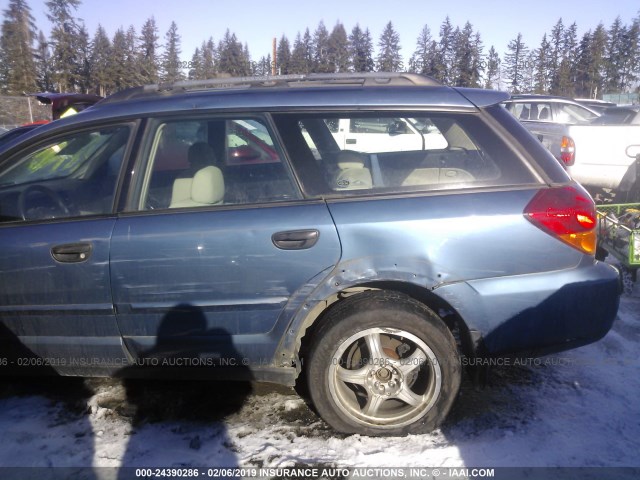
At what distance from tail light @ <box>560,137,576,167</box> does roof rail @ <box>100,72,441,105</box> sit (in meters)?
6.06

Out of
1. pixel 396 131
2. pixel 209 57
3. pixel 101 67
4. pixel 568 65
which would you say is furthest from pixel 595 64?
pixel 396 131

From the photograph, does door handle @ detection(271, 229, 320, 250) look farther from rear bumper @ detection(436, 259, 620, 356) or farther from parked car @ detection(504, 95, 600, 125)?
parked car @ detection(504, 95, 600, 125)

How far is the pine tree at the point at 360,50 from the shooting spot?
151 feet

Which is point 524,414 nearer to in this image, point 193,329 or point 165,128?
point 193,329

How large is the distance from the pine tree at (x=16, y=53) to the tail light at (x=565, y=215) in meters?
46.2

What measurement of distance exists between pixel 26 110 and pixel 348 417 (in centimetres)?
2575

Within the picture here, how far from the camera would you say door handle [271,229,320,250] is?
2.50 m

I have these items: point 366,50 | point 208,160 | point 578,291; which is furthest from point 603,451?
point 366,50

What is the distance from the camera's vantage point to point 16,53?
133 ft

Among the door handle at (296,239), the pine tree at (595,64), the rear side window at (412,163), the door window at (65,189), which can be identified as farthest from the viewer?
the pine tree at (595,64)

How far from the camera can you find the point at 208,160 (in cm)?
288

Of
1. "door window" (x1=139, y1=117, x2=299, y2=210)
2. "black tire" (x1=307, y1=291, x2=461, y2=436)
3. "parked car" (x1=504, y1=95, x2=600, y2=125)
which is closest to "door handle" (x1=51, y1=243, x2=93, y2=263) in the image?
"door window" (x1=139, y1=117, x2=299, y2=210)

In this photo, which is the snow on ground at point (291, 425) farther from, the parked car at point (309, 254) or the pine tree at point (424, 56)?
the pine tree at point (424, 56)

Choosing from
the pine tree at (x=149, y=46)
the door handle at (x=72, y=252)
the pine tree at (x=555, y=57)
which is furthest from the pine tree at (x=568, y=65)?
the door handle at (x=72, y=252)
